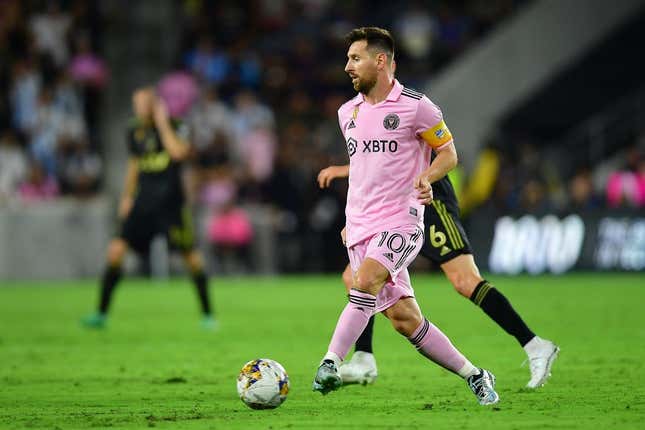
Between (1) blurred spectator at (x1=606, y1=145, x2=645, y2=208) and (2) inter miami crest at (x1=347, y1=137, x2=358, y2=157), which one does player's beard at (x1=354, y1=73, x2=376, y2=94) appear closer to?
(2) inter miami crest at (x1=347, y1=137, x2=358, y2=157)

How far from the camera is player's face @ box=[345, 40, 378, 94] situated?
7996 mm

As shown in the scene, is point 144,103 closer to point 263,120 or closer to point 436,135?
point 436,135

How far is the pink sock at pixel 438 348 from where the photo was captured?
798cm

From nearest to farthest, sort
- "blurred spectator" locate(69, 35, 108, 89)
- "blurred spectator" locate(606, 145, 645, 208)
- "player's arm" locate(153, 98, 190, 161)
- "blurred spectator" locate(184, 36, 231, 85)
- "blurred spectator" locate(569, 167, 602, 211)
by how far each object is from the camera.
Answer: "player's arm" locate(153, 98, 190, 161) → "blurred spectator" locate(569, 167, 602, 211) → "blurred spectator" locate(606, 145, 645, 208) → "blurred spectator" locate(69, 35, 108, 89) → "blurred spectator" locate(184, 36, 231, 85)

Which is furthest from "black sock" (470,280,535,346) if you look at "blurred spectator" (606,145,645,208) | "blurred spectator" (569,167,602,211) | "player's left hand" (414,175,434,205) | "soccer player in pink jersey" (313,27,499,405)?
"blurred spectator" (606,145,645,208)

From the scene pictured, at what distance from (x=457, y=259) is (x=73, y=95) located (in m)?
17.8

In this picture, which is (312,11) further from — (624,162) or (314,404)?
(314,404)

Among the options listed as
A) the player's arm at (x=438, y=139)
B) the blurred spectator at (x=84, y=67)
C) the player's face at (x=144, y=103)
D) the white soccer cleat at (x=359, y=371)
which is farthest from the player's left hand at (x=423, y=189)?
the blurred spectator at (x=84, y=67)

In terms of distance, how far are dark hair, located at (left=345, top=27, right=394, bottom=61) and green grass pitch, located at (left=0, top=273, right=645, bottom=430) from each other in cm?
214

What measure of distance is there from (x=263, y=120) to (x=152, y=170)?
11933mm

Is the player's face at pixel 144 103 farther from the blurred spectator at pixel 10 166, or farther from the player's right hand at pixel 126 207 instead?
the blurred spectator at pixel 10 166

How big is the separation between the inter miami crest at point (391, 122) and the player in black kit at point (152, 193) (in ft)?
20.6

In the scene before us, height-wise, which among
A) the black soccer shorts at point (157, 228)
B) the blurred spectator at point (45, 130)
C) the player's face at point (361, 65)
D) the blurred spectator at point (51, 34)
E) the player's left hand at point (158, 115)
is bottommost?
the black soccer shorts at point (157, 228)

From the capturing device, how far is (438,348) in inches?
315
